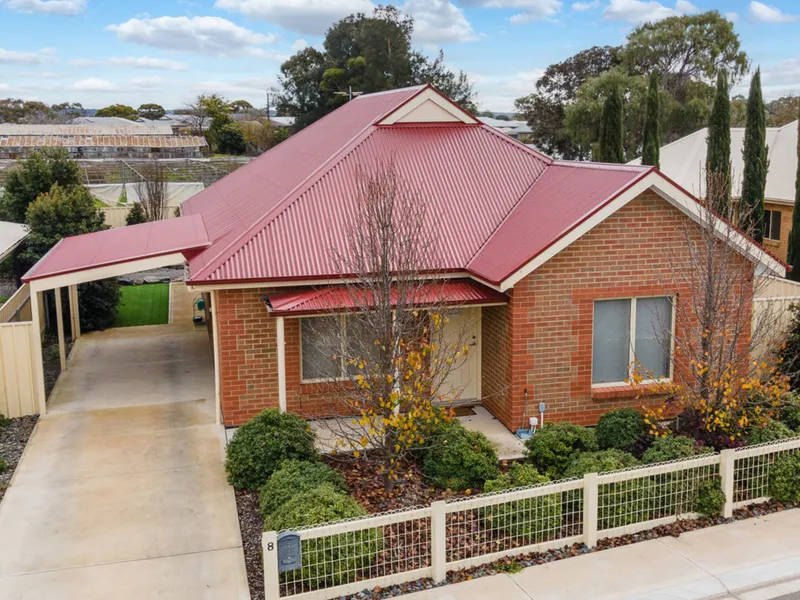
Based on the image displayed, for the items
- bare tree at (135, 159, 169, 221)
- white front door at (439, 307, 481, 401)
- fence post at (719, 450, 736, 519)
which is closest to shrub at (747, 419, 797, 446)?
fence post at (719, 450, 736, 519)

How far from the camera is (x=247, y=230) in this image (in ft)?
47.0

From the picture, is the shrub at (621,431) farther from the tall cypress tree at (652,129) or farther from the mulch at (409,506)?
the tall cypress tree at (652,129)

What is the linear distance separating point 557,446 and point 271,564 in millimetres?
4794

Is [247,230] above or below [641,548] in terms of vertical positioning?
above

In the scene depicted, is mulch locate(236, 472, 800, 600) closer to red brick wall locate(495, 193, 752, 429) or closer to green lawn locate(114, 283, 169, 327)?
A: red brick wall locate(495, 193, 752, 429)

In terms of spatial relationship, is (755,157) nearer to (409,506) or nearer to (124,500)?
(409,506)

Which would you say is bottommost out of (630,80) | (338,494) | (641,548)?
(641,548)

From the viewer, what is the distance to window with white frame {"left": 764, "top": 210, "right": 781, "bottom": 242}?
3062 cm

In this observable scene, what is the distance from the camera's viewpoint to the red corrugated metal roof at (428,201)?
43.0 feet

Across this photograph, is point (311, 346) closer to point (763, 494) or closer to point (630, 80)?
point (763, 494)

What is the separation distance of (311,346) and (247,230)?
7.88 ft

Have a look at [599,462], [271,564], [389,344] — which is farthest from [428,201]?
[271,564]

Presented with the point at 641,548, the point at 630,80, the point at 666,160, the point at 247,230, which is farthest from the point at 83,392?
the point at 630,80

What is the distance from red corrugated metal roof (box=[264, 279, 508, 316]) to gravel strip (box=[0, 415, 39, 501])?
14.7 ft
